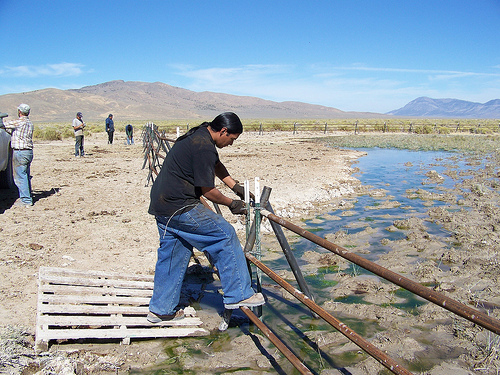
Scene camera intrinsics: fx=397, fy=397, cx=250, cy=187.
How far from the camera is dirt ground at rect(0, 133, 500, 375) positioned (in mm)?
3041

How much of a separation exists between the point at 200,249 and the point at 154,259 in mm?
2328

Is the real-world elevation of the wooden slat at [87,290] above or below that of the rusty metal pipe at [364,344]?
below

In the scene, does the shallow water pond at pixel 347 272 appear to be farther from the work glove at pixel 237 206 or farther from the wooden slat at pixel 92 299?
the work glove at pixel 237 206

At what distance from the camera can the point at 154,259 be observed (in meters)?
5.24

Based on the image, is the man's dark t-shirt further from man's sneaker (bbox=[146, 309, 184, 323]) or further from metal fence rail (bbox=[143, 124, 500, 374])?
man's sneaker (bbox=[146, 309, 184, 323])

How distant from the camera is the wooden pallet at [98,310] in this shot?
3170 mm

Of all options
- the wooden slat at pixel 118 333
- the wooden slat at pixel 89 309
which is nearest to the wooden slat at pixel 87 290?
the wooden slat at pixel 89 309

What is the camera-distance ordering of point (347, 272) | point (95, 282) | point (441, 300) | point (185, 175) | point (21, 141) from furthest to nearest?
point (21, 141) < point (347, 272) < point (95, 282) < point (185, 175) < point (441, 300)

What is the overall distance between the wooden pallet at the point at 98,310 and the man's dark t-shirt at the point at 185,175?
3.42 feet

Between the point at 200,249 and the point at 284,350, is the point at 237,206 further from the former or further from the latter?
the point at 284,350

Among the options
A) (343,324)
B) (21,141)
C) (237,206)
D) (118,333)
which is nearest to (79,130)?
(21,141)

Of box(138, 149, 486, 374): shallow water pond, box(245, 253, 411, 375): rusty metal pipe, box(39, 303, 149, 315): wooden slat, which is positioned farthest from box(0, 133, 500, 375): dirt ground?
box(245, 253, 411, 375): rusty metal pipe

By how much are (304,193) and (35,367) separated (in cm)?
691

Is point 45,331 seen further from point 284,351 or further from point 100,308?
point 284,351
